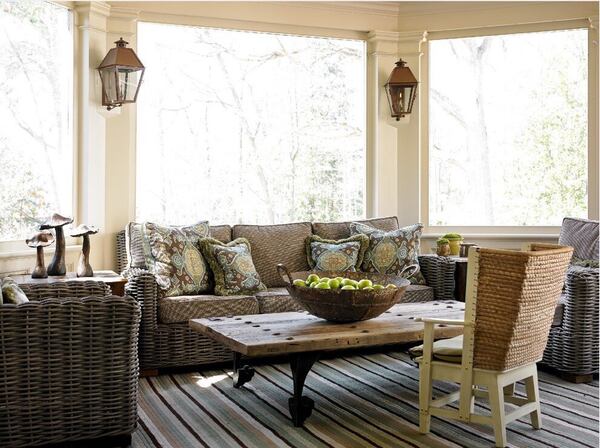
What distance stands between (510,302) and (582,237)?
90.1 inches

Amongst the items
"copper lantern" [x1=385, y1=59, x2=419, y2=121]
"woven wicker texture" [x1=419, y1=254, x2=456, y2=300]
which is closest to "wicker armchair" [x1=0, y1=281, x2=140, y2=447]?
"woven wicker texture" [x1=419, y1=254, x2=456, y2=300]

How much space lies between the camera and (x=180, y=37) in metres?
5.66

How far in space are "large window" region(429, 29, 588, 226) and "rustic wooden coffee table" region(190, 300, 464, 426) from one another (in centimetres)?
233

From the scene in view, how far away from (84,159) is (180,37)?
1.24m

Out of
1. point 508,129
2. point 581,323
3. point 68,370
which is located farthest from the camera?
point 508,129

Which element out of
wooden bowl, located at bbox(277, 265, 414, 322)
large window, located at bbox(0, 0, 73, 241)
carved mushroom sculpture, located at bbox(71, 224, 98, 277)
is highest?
large window, located at bbox(0, 0, 73, 241)

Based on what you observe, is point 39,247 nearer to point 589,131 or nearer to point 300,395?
point 300,395

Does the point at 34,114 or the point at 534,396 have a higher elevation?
the point at 34,114

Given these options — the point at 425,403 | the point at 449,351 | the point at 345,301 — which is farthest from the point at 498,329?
the point at 345,301

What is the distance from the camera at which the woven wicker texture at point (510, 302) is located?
3090 mm

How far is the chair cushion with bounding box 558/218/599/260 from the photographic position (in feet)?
16.5

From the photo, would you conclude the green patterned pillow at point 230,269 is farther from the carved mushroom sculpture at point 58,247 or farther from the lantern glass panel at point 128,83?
the lantern glass panel at point 128,83

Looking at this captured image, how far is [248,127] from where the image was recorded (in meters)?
5.89

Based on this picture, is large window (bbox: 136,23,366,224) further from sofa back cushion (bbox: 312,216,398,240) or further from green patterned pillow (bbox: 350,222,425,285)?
green patterned pillow (bbox: 350,222,425,285)
